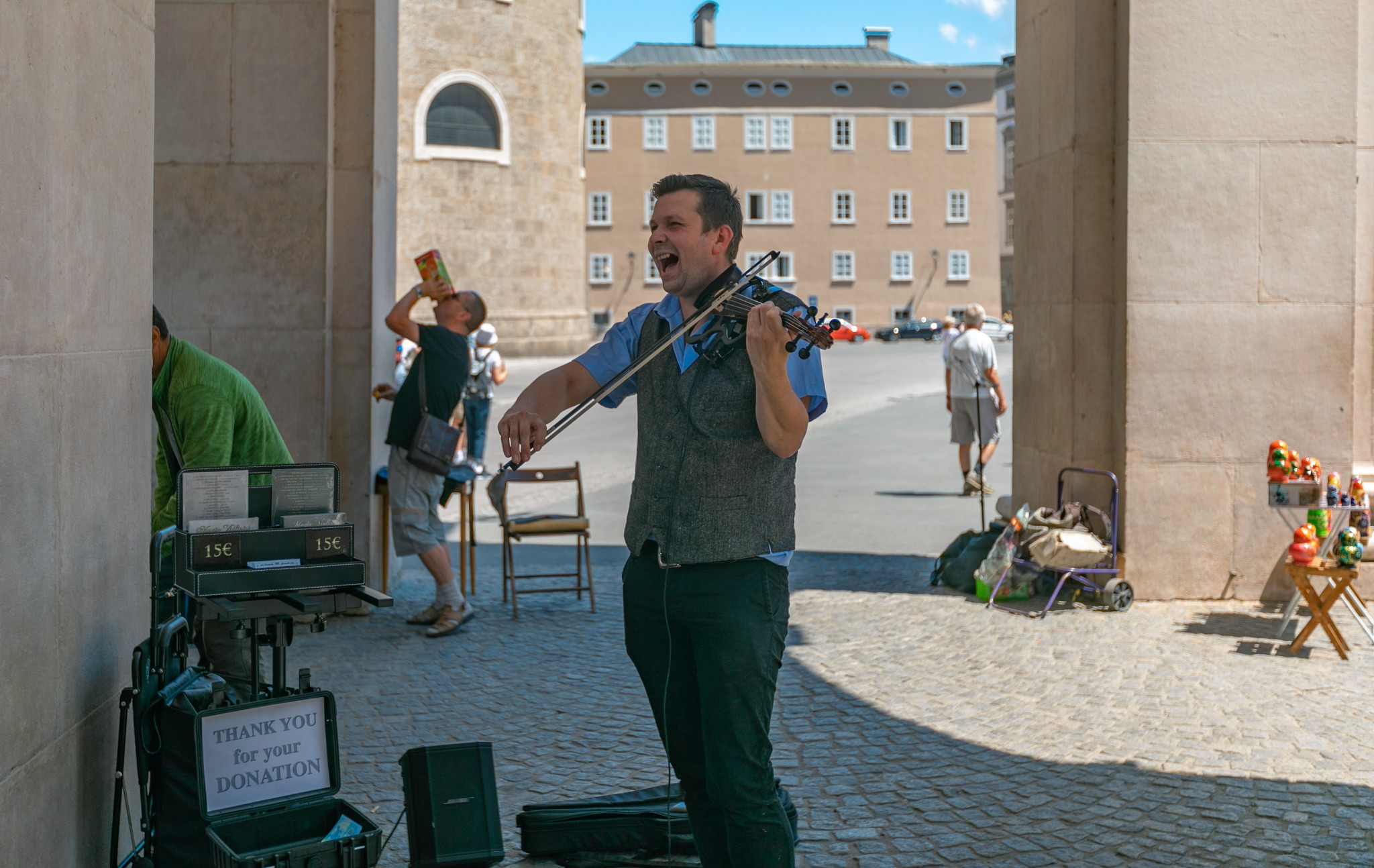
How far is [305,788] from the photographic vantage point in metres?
3.81

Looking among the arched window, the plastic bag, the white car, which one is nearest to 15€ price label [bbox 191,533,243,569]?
the plastic bag

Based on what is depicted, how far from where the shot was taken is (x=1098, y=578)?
Result: 28.7 feet

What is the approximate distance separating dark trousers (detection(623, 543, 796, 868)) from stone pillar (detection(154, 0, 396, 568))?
5.43 metres

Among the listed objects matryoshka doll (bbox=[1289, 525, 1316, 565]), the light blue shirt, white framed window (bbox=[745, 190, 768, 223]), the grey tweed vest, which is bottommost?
matryoshka doll (bbox=[1289, 525, 1316, 565])

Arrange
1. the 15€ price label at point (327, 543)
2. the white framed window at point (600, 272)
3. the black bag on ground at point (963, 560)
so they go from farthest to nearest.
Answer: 1. the white framed window at point (600, 272)
2. the black bag on ground at point (963, 560)
3. the 15€ price label at point (327, 543)

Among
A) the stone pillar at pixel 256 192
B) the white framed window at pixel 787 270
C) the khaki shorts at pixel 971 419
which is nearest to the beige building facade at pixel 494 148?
the white framed window at pixel 787 270

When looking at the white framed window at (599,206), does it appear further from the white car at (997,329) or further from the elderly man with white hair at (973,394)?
the elderly man with white hair at (973,394)

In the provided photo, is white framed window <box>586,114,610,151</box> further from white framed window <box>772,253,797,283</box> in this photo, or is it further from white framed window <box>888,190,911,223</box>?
white framed window <box>888,190,911,223</box>

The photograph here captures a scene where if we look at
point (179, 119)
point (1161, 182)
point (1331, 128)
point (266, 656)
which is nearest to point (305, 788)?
point (266, 656)

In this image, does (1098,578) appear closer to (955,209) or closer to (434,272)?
(434,272)

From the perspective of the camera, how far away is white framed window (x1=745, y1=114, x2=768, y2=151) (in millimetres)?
67688

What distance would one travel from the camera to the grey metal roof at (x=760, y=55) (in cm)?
7006

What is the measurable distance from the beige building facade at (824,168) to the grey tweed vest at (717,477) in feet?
204

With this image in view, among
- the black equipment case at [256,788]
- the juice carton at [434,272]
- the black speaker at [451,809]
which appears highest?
the juice carton at [434,272]
